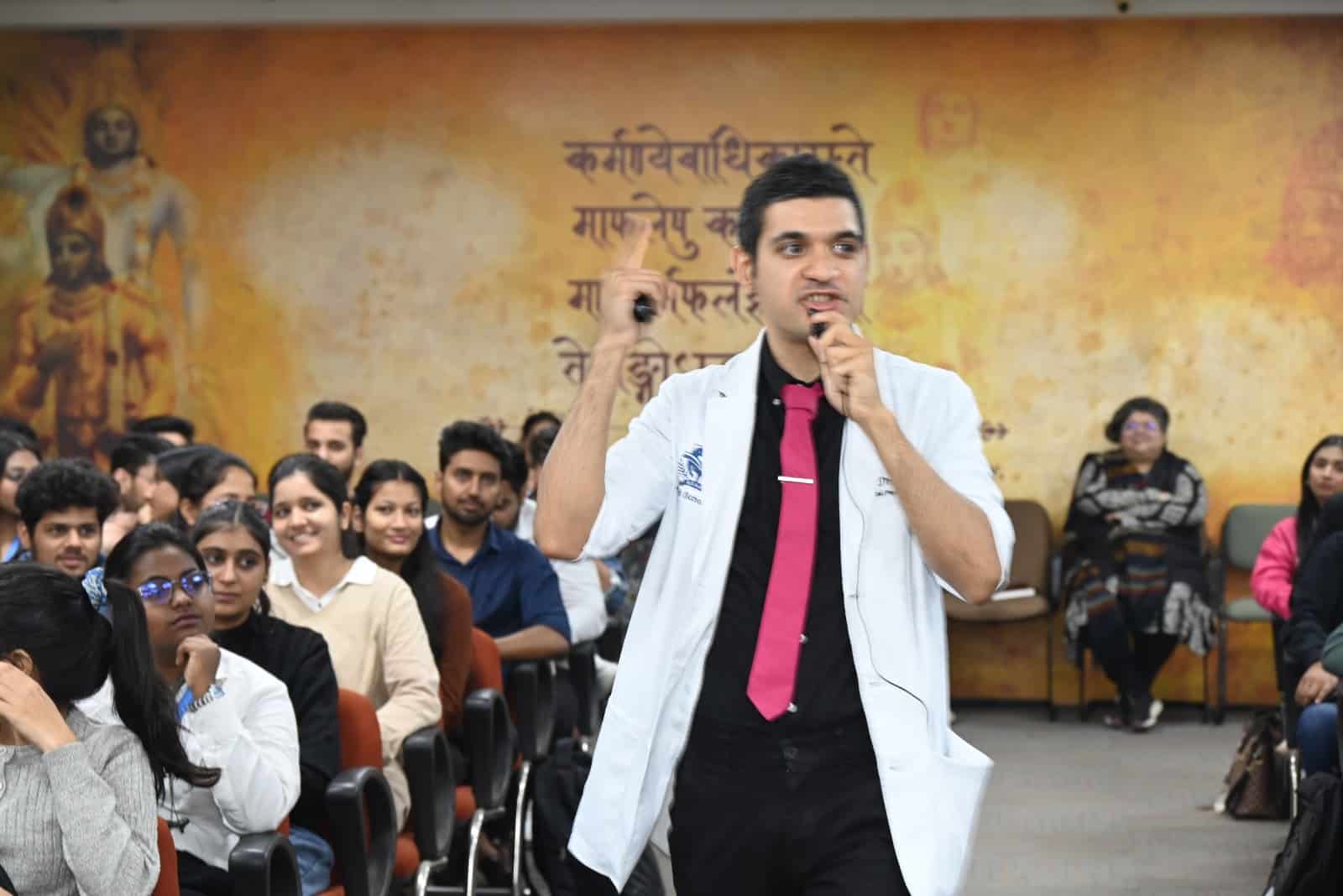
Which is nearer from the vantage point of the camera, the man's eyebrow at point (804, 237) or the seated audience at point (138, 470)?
the man's eyebrow at point (804, 237)

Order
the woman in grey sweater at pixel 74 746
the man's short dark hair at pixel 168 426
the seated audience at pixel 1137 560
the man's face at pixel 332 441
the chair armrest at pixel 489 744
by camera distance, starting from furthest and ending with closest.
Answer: the seated audience at pixel 1137 560 → the man's short dark hair at pixel 168 426 → the man's face at pixel 332 441 → the chair armrest at pixel 489 744 → the woman in grey sweater at pixel 74 746

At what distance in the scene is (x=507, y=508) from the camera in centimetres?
644

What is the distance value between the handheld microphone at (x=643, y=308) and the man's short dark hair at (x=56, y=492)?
288 cm

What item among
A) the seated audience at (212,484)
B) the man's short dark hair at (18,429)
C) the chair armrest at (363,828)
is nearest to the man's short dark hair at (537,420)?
the man's short dark hair at (18,429)

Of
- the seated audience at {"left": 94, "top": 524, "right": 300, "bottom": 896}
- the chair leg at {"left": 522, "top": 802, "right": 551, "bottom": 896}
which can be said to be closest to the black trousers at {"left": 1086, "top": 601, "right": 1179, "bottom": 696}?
the chair leg at {"left": 522, "top": 802, "right": 551, "bottom": 896}

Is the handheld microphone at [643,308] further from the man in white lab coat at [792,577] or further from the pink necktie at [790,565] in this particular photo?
the pink necktie at [790,565]

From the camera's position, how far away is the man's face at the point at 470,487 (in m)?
5.70


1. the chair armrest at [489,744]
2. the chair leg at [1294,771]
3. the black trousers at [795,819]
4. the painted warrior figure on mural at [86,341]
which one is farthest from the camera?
the painted warrior figure on mural at [86,341]

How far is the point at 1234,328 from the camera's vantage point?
29.4 feet

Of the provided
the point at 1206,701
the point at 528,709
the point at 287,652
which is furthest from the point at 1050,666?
the point at 287,652

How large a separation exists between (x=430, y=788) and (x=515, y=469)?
2439 mm

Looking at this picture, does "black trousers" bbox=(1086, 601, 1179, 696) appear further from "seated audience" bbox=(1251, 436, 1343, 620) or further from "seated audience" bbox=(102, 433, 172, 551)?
"seated audience" bbox=(102, 433, 172, 551)

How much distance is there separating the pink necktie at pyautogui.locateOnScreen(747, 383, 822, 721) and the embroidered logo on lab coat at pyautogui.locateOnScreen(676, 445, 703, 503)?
0.33ft

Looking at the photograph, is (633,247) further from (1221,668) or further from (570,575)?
(1221,668)
